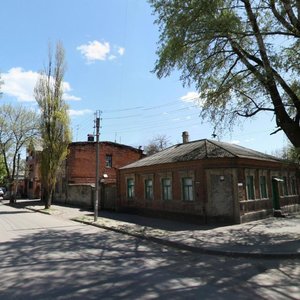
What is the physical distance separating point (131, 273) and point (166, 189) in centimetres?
1355

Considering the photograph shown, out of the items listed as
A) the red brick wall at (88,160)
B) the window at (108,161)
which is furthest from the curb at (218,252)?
the window at (108,161)

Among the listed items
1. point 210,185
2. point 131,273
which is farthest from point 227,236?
point 131,273

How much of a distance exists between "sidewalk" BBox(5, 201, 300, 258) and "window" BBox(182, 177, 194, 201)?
5.49ft

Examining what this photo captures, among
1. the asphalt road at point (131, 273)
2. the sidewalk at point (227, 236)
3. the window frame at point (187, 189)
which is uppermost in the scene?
the window frame at point (187, 189)

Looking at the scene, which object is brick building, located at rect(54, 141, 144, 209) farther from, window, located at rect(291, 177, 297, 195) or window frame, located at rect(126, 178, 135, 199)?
window, located at rect(291, 177, 297, 195)

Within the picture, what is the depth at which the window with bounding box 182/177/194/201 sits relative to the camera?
19.7 metres

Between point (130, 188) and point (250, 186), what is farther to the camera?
point (130, 188)

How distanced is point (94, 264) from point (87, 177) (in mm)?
30390

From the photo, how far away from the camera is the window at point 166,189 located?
70.4ft

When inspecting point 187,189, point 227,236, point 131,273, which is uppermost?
point 187,189

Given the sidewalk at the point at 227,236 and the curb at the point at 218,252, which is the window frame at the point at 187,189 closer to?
the sidewalk at the point at 227,236

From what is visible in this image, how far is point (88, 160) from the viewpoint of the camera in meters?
39.4

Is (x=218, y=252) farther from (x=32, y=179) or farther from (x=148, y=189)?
(x=32, y=179)

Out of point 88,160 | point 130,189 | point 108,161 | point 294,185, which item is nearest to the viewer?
point 130,189
